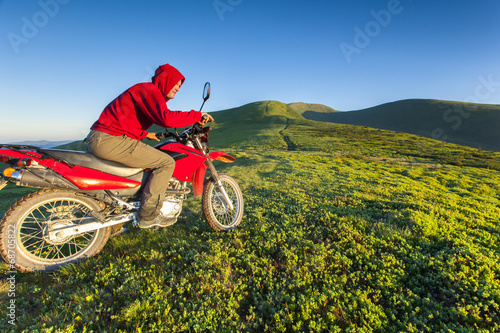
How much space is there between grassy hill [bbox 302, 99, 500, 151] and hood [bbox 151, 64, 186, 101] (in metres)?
107

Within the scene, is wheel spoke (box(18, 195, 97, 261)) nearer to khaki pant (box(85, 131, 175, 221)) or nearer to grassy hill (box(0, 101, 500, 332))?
grassy hill (box(0, 101, 500, 332))

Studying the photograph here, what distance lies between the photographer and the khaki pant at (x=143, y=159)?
3609mm

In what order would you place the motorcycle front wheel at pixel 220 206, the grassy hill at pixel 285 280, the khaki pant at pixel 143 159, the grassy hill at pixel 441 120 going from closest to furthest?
the grassy hill at pixel 285 280, the khaki pant at pixel 143 159, the motorcycle front wheel at pixel 220 206, the grassy hill at pixel 441 120

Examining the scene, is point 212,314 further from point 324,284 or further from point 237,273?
point 324,284

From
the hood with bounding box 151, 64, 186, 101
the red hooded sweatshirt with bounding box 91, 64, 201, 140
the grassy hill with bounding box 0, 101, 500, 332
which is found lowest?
the grassy hill with bounding box 0, 101, 500, 332

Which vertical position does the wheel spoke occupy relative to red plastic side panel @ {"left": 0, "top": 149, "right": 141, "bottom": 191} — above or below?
below

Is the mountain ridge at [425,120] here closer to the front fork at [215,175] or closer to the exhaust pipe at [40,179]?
the front fork at [215,175]

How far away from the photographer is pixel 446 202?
6844 millimetres

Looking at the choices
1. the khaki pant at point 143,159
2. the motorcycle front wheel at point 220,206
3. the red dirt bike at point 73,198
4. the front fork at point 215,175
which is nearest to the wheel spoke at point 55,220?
the red dirt bike at point 73,198

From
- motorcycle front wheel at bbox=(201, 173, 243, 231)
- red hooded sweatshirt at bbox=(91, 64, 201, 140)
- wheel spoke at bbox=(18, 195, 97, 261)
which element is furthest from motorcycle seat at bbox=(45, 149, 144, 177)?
motorcycle front wheel at bbox=(201, 173, 243, 231)

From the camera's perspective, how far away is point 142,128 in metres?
4.21

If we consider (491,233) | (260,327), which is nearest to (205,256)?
(260,327)

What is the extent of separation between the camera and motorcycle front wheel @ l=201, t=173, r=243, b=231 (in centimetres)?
472

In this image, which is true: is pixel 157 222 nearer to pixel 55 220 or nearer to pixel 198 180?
pixel 198 180
